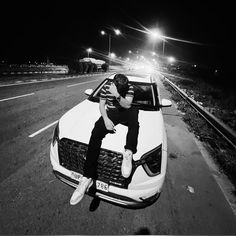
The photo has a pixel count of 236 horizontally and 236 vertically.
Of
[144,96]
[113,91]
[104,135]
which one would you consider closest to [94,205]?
[104,135]

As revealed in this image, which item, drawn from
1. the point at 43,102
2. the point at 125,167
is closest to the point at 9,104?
the point at 43,102

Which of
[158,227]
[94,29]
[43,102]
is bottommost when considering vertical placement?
[158,227]

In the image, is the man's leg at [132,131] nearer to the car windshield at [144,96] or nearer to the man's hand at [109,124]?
the man's hand at [109,124]

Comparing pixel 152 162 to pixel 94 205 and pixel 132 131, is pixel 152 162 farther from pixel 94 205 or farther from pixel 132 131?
pixel 94 205

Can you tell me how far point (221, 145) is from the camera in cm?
492

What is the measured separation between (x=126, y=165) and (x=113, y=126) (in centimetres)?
71

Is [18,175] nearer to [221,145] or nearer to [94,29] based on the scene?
[221,145]

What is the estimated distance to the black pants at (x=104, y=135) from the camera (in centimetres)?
238

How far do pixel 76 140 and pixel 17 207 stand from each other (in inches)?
50.0

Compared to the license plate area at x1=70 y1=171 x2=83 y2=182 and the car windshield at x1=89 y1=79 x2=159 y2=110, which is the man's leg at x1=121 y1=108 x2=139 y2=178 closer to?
the license plate area at x1=70 y1=171 x2=83 y2=182

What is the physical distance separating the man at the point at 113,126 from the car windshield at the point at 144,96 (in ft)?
2.63

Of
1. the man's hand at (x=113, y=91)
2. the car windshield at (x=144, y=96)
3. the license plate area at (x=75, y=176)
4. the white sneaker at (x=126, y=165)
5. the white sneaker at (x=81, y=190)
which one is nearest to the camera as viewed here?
the white sneaker at (x=126, y=165)

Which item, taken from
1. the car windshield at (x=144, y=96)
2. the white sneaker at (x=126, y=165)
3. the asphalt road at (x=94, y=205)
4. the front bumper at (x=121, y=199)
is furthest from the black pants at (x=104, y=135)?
the car windshield at (x=144, y=96)

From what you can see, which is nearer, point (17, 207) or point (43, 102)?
point (17, 207)
